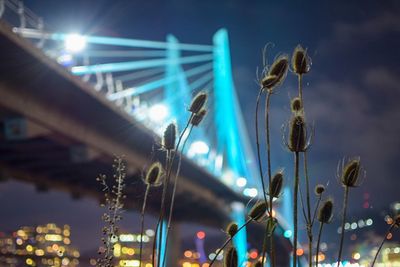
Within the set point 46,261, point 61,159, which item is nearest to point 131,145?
point 61,159

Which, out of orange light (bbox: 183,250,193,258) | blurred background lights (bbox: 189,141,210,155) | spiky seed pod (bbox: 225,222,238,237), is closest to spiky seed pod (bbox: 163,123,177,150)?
spiky seed pod (bbox: 225,222,238,237)

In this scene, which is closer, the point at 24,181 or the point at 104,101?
the point at 104,101

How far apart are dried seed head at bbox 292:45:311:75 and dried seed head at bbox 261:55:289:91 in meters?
0.05

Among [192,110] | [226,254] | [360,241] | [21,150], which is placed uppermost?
[360,241]

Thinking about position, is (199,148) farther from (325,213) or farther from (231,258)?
(231,258)

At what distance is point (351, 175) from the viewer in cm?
214

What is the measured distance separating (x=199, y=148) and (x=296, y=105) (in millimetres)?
36982

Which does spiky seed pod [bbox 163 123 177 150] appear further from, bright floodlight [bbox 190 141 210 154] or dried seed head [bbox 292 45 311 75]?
bright floodlight [bbox 190 141 210 154]

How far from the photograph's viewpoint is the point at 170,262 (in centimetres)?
4403

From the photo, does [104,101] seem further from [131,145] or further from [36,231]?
[36,231]

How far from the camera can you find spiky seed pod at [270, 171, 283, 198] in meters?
2.13

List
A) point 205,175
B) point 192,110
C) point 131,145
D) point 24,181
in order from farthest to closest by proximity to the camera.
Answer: point 205,175 → point 24,181 → point 131,145 → point 192,110

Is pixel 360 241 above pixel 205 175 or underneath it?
above

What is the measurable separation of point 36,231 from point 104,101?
126666 millimetres
